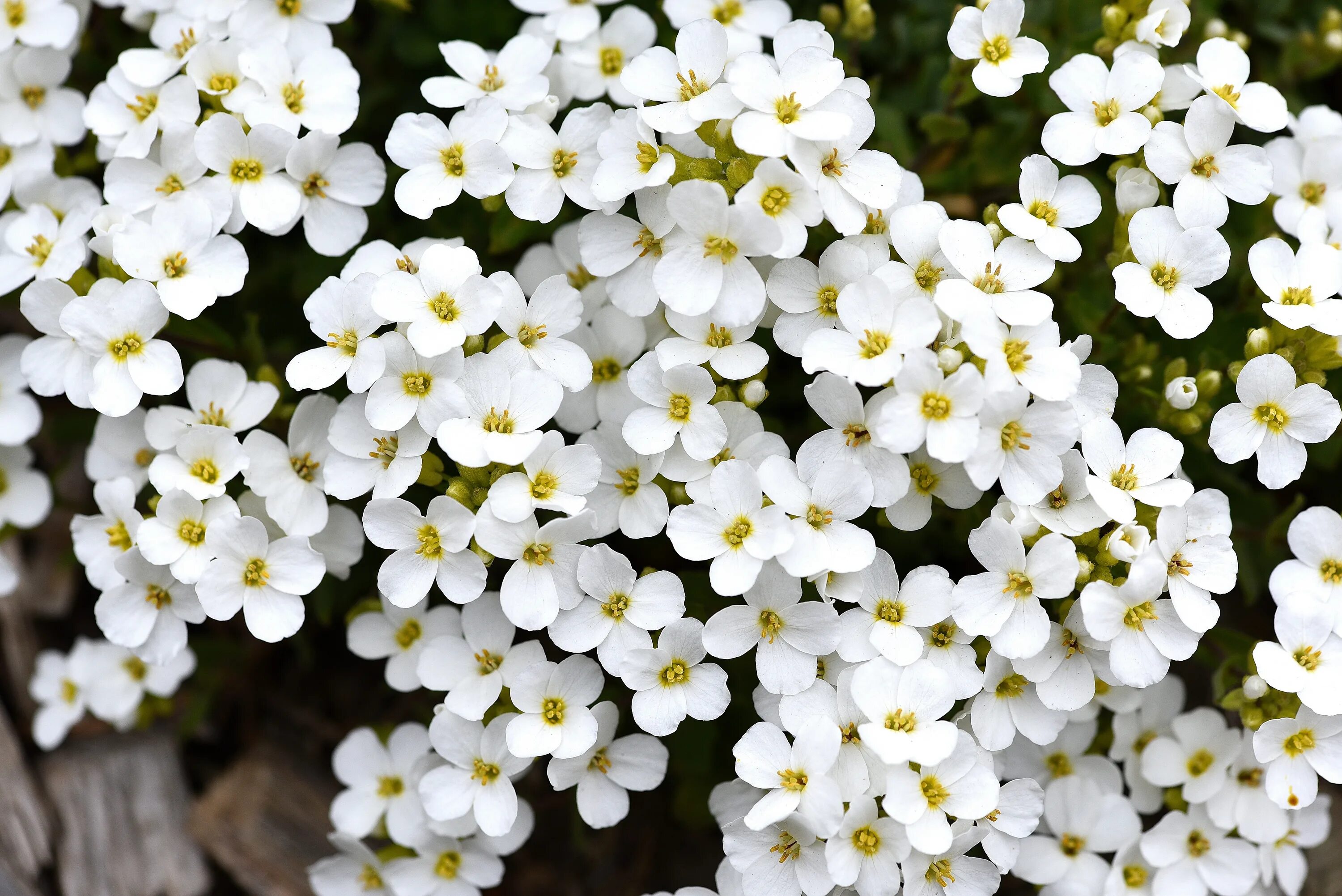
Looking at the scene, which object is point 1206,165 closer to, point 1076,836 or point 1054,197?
point 1054,197

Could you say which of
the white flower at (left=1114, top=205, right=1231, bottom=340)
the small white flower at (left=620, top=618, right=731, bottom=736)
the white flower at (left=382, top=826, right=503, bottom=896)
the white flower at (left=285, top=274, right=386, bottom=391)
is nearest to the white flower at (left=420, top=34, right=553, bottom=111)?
the white flower at (left=285, top=274, right=386, bottom=391)

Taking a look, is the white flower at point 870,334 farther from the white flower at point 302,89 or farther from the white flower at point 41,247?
the white flower at point 41,247

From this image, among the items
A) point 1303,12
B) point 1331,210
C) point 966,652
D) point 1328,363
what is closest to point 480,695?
point 966,652

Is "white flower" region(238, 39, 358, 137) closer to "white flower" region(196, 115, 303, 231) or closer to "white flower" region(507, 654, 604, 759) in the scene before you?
"white flower" region(196, 115, 303, 231)

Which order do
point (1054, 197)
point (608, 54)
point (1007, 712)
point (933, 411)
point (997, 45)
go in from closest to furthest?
point (933, 411), point (1007, 712), point (1054, 197), point (997, 45), point (608, 54)

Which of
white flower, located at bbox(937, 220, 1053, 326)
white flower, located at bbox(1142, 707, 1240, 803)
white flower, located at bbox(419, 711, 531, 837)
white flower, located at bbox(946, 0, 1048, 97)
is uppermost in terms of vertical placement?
white flower, located at bbox(946, 0, 1048, 97)

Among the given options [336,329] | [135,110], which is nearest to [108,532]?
[336,329]

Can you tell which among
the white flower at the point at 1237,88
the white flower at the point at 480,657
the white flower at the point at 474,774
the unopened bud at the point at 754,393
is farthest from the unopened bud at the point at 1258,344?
the white flower at the point at 474,774
